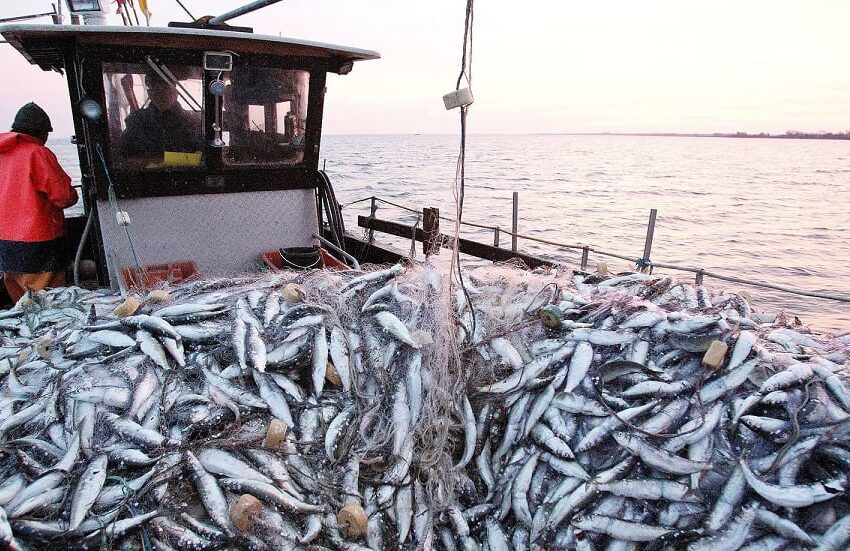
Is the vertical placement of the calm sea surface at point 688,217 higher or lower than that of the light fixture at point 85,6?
lower

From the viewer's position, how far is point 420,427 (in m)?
4.16

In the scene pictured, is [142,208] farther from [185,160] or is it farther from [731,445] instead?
[731,445]

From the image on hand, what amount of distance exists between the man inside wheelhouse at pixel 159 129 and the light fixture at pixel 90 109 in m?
0.41

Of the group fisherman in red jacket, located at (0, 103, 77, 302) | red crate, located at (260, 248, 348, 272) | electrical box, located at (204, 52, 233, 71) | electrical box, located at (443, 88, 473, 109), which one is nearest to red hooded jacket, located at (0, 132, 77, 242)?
fisherman in red jacket, located at (0, 103, 77, 302)

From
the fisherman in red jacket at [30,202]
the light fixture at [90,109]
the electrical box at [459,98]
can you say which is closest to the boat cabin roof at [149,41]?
the light fixture at [90,109]

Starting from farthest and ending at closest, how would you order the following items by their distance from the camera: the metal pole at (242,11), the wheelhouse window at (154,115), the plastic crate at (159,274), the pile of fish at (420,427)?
the plastic crate at (159,274) < the wheelhouse window at (154,115) < the metal pole at (242,11) < the pile of fish at (420,427)

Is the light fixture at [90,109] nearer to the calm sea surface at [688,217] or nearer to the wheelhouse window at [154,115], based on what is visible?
the wheelhouse window at [154,115]

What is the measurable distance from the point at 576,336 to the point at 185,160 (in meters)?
5.62

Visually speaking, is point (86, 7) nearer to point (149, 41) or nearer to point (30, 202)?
point (149, 41)

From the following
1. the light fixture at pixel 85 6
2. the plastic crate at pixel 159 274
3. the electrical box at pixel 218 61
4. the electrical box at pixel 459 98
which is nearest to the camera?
the electrical box at pixel 459 98

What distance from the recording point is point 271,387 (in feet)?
13.5

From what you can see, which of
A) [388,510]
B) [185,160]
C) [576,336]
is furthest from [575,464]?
[185,160]

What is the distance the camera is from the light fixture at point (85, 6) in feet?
21.0

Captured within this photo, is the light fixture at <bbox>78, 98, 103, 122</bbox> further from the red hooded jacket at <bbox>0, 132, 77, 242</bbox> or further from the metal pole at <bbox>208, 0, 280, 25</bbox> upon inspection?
the metal pole at <bbox>208, 0, 280, 25</bbox>
